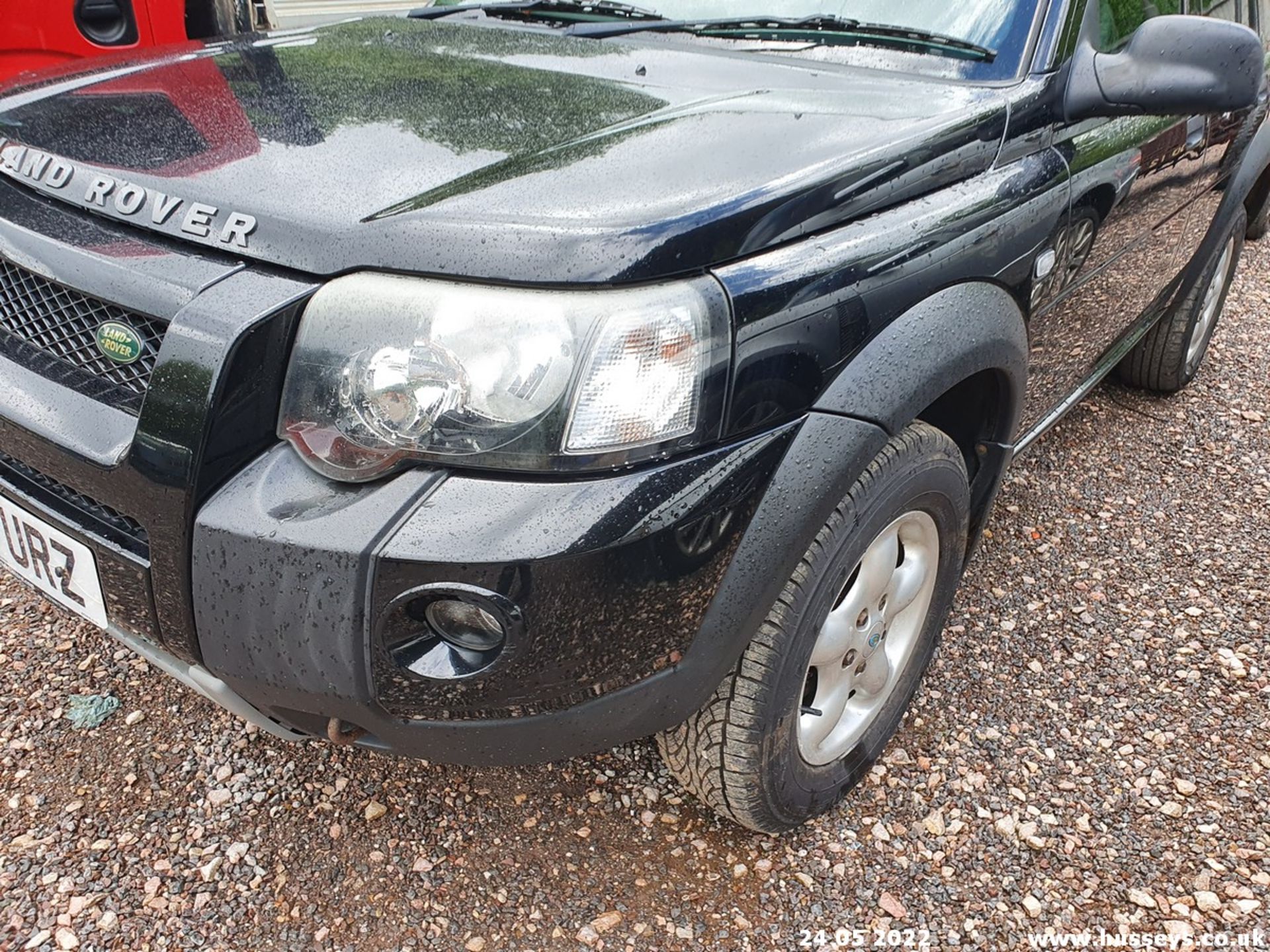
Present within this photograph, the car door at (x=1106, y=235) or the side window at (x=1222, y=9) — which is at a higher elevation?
the side window at (x=1222, y=9)

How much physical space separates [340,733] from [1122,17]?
227 cm

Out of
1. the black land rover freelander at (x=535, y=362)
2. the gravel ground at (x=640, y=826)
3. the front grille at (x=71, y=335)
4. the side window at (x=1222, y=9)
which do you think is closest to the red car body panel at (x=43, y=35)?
the black land rover freelander at (x=535, y=362)

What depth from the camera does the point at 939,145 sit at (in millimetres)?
1643

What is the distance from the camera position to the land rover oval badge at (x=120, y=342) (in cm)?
139

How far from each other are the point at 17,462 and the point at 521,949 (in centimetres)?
117

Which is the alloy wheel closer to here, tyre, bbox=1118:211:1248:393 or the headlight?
the headlight

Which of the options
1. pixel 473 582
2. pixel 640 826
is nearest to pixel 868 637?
pixel 640 826

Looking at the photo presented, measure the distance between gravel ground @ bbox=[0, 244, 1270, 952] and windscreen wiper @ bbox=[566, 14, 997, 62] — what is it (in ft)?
4.66

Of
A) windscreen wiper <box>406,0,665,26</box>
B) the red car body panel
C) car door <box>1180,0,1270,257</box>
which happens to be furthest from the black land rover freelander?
the red car body panel

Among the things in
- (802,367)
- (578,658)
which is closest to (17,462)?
(578,658)

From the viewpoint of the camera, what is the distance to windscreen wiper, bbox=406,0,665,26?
2.25 metres

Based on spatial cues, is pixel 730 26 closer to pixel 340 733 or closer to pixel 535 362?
pixel 535 362

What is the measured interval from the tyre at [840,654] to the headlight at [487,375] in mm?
434

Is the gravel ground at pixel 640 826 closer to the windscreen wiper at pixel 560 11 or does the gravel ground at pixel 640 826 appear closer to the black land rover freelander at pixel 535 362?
the black land rover freelander at pixel 535 362
